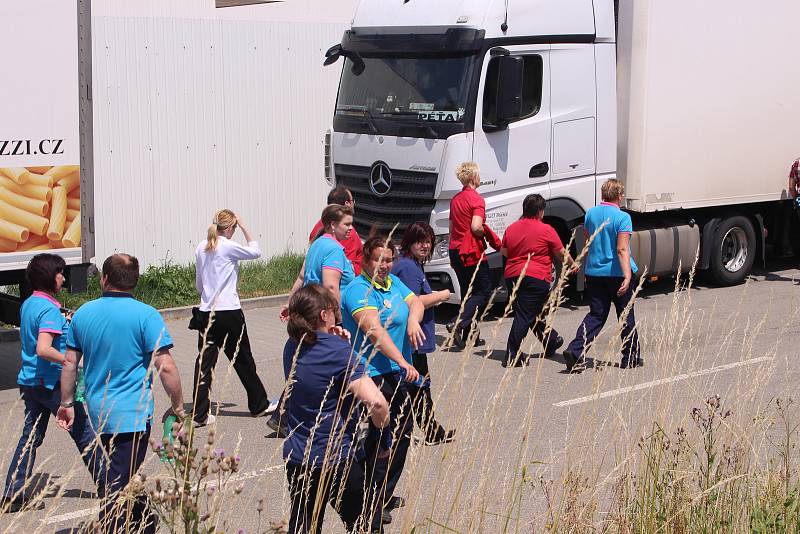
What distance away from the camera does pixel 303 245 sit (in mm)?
15375

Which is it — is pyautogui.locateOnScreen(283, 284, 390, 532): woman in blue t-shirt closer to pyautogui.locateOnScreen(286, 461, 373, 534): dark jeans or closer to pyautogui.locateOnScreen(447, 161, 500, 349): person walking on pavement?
pyautogui.locateOnScreen(286, 461, 373, 534): dark jeans

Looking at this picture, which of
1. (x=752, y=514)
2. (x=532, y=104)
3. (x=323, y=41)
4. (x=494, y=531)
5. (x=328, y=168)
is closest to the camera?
(x=752, y=514)

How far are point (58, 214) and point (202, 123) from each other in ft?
16.8

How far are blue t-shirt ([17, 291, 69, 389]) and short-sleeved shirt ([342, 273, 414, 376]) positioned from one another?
1662 millimetres

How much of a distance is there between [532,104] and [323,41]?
4098mm

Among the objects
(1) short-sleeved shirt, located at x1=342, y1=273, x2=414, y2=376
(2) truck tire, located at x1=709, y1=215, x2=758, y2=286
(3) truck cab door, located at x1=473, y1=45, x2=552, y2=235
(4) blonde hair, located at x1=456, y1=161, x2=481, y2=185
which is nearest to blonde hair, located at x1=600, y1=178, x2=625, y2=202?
(4) blonde hair, located at x1=456, y1=161, x2=481, y2=185

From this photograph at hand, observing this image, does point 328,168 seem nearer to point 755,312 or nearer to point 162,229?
point 162,229

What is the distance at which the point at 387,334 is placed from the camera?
6.23 meters

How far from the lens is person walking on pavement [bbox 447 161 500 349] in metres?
11.0

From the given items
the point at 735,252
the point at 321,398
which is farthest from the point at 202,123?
the point at 321,398

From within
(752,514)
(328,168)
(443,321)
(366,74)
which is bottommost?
(443,321)

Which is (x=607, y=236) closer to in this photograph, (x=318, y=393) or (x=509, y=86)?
(x=509, y=86)

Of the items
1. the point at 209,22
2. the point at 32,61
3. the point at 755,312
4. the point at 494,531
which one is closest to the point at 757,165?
the point at 755,312

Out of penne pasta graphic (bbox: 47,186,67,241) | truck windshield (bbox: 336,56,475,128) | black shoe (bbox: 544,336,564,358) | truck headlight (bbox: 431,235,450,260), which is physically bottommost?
black shoe (bbox: 544,336,564,358)
